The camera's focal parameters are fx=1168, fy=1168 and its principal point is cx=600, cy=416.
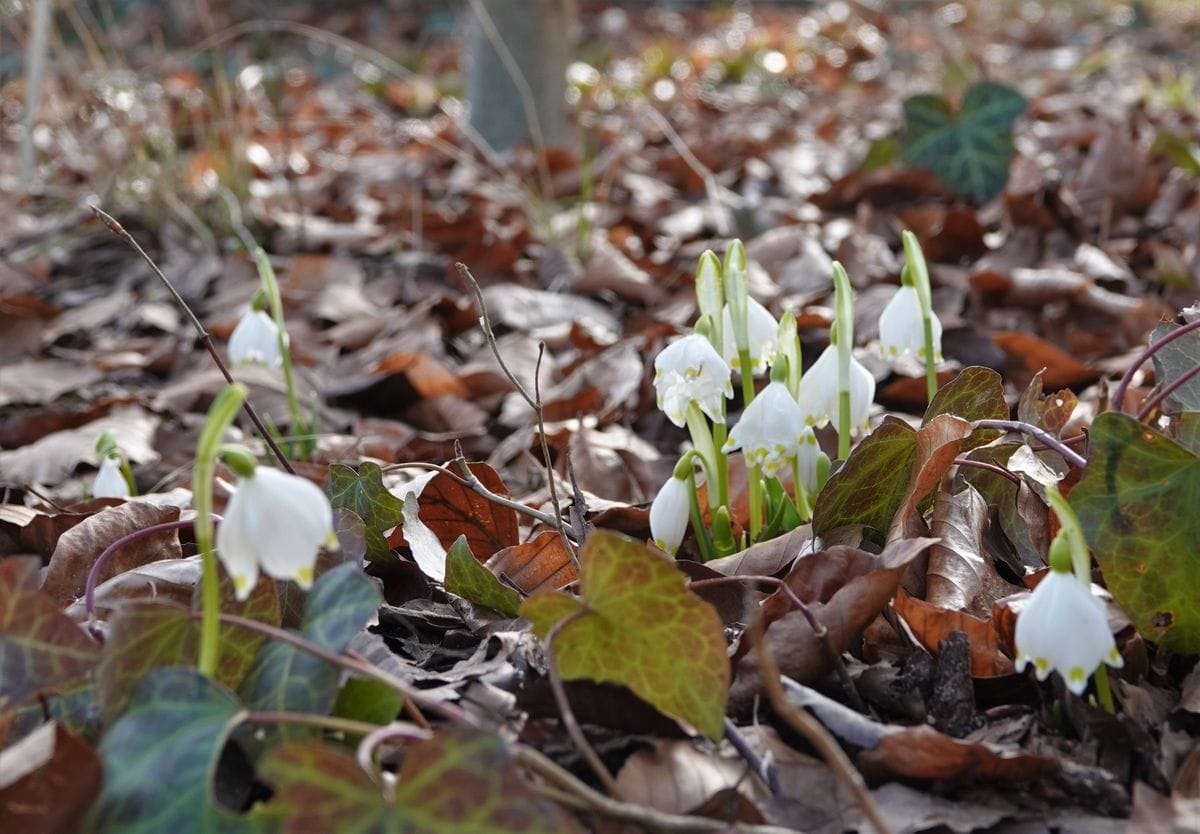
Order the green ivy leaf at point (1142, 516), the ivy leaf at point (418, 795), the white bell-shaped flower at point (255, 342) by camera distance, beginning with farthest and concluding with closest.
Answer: the white bell-shaped flower at point (255, 342) < the green ivy leaf at point (1142, 516) < the ivy leaf at point (418, 795)

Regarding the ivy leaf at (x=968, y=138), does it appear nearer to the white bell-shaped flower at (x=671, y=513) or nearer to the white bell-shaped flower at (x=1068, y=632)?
the white bell-shaped flower at (x=671, y=513)

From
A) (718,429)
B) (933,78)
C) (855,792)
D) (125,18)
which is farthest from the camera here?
(125,18)

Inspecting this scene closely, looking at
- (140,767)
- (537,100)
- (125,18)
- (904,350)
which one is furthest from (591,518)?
(125,18)

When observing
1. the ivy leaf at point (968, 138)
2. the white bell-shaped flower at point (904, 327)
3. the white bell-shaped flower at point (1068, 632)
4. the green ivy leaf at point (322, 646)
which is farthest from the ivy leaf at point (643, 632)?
the ivy leaf at point (968, 138)

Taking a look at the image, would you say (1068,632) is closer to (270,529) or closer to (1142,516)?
(1142,516)

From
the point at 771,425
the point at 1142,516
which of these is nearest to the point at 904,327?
the point at 771,425

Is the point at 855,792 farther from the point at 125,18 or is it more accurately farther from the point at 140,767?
the point at 125,18
